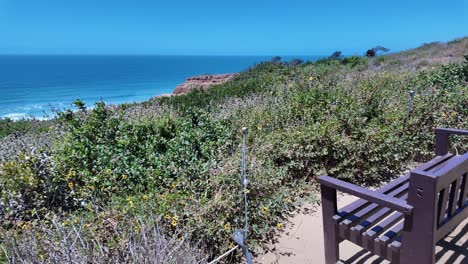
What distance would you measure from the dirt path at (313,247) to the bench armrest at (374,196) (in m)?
0.78

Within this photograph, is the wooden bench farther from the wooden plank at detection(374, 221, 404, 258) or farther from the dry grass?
the dry grass

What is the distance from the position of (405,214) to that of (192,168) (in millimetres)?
2009

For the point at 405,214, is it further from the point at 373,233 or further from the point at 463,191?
the point at 463,191

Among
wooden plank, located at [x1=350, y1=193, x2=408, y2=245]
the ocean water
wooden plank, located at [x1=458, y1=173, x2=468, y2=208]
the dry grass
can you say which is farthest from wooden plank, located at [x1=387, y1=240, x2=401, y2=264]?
the ocean water

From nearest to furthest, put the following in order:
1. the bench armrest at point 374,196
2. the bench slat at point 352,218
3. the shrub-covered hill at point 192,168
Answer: the bench armrest at point 374,196
the bench slat at point 352,218
the shrub-covered hill at point 192,168

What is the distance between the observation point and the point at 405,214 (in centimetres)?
167

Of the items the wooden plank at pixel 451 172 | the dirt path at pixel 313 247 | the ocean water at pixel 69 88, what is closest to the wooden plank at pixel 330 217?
the dirt path at pixel 313 247

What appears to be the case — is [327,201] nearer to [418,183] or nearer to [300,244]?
[418,183]

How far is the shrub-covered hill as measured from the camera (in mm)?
2320

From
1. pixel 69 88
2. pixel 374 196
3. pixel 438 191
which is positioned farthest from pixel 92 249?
pixel 69 88

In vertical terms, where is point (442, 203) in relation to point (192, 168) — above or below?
above

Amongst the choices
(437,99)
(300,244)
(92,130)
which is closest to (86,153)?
(92,130)

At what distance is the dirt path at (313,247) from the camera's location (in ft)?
7.85

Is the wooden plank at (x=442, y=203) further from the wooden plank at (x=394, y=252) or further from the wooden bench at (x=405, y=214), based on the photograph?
the wooden plank at (x=394, y=252)
